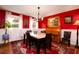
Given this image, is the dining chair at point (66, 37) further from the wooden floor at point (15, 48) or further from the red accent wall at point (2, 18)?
the red accent wall at point (2, 18)

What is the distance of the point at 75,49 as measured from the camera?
2.02 meters

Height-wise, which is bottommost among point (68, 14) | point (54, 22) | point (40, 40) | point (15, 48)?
point (15, 48)

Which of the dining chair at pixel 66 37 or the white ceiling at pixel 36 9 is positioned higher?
the white ceiling at pixel 36 9

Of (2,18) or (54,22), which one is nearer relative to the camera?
(2,18)

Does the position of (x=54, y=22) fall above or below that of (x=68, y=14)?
below

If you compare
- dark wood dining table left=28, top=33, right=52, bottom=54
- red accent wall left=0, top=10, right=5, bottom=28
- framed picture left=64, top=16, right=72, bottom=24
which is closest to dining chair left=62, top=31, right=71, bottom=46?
framed picture left=64, top=16, right=72, bottom=24

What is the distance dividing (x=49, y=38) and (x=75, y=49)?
18.7 inches

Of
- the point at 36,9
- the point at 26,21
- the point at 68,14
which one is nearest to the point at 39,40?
the point at 26,21

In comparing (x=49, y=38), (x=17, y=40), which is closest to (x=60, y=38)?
(x=49, y=38)

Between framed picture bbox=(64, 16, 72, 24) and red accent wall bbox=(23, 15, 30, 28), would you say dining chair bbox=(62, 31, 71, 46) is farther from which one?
red accent wall bbox=(23, 15, 30, 28)

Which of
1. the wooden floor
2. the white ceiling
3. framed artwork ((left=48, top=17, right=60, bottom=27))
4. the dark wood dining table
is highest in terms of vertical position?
the white ceiling

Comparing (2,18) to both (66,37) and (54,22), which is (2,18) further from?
(66,37)

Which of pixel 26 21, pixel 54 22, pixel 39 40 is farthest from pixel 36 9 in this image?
pixel 39 40

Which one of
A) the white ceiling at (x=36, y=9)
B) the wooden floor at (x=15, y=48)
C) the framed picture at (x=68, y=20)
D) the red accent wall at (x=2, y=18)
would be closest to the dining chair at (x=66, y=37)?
the wooden floor at (x=15, y=48)
